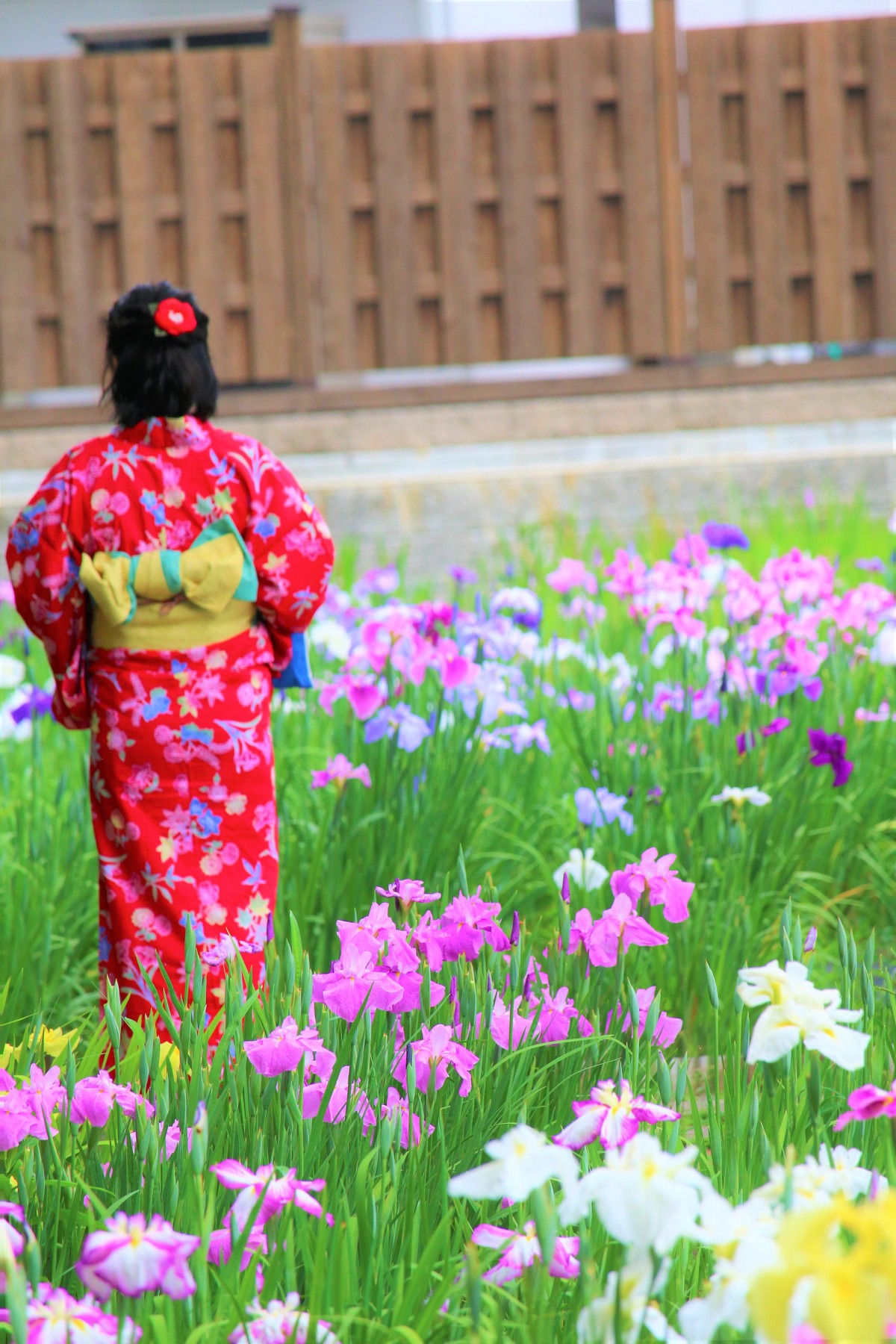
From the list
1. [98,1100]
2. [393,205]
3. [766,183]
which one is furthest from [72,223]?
[98,1100]

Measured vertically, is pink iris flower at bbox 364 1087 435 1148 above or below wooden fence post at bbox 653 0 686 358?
below

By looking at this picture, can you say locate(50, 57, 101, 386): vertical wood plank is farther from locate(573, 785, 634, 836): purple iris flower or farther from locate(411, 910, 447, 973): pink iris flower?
locate(411, 910, 447, 973): pink iris flower

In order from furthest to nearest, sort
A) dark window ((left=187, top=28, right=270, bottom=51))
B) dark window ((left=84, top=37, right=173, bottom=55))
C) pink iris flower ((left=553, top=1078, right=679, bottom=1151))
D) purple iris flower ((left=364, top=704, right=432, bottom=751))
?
dark window ((left=84, top=37, right=173, bottom=55))
dark window ((left=187, top=28, right=270, bottom=51))
purple iris flower ((left=364, top=704, right=432, bottom=751))
pink iris flower ((left=553, top=1078, right=679, bottom=1151))

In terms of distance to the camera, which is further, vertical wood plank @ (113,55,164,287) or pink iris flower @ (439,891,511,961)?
vertical wood plank @ (113,55,164,287)

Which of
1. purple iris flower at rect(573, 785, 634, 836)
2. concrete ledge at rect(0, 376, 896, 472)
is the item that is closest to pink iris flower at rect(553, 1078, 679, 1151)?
purple iris flower at rect(573, 785, 634, 836)

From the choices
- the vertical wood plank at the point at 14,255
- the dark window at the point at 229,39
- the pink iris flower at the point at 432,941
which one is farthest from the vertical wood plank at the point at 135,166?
the pink iris flower at the point at 432,941

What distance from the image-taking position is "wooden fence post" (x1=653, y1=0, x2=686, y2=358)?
605 centimetres

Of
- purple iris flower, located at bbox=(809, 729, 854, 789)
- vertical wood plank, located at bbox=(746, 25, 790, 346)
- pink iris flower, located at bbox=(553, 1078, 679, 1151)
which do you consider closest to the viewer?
pink iris flower, located at bbox=(553, 1078, 679, 1151)

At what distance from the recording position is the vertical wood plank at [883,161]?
615 centimetres

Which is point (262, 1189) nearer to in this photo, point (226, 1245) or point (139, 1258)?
point (226, 1245)

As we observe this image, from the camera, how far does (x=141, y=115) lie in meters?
6.03

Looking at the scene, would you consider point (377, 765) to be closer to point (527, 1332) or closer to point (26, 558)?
→ point (26, 558)

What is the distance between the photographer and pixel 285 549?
214 cm

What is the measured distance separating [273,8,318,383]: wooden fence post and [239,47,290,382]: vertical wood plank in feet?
0.10
